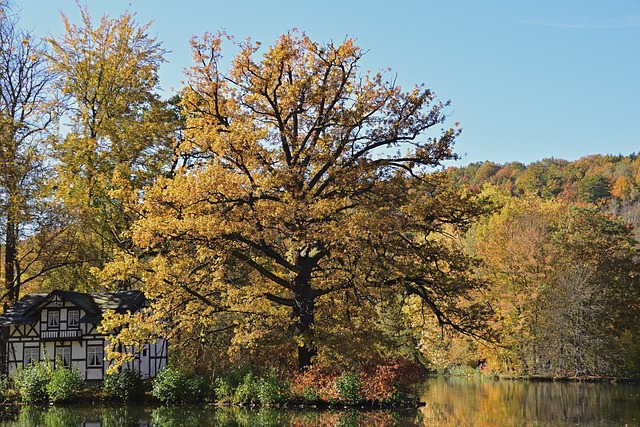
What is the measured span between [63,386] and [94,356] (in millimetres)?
5486

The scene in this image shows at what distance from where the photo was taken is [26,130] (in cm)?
3044

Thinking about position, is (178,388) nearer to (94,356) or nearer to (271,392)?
(271,392)

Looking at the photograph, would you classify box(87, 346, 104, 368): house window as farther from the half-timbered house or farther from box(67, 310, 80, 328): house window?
box(67, 310, 80, 328): house window

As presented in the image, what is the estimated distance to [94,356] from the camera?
31.4m

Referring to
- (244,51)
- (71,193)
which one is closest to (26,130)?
(71,193)

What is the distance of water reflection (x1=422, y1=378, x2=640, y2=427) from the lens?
19.7m

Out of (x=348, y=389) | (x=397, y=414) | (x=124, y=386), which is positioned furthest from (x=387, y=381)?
(x=124, y=386)

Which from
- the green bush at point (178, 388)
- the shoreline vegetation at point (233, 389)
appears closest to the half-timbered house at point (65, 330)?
the shoreline vegetation at point (233, 389)

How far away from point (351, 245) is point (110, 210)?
12.9 m

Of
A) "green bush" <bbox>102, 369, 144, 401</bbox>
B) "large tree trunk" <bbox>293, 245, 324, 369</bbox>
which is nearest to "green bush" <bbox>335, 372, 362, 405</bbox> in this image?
"large tree trunk" <bbox>293, 245, 324, 369</bbox>

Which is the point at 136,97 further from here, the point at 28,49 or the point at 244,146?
the point at 244,146

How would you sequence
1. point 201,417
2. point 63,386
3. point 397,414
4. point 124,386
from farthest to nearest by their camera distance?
point 124,386 → point 63,386 → point 397,414 → point 201,417

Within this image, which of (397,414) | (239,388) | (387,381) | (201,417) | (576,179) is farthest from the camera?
(576,179)

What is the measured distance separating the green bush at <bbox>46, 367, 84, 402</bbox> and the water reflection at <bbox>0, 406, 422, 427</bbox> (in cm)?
156
